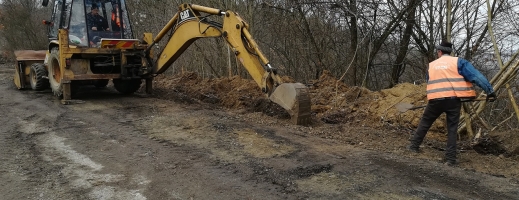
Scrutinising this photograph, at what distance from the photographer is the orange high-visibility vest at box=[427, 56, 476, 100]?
515 centimetres

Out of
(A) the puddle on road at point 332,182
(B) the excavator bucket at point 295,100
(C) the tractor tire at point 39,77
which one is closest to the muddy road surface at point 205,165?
(A) the puddle on road at point 332,182

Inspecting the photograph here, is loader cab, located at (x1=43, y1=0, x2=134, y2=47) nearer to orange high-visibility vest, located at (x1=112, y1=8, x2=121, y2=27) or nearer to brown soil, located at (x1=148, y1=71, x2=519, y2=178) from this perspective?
orange high-visibility vest, located at (x1=112, y1=8, x2=121, y2=27)

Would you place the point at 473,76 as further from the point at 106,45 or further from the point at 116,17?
the point at 116,17

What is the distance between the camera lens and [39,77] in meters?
10.6

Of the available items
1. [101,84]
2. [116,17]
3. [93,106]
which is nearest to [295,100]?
[93,106]

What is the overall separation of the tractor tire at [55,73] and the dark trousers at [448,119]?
7.50 metres

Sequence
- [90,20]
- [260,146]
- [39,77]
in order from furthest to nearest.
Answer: [39,77]
[90,20]
[260,146]

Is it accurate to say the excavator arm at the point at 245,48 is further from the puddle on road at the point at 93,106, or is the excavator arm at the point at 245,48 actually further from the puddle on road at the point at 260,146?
the puddle on road at the point at 93,106

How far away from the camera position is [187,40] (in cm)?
850

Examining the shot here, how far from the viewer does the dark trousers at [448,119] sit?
5.12m

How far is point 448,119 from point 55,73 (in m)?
8.48

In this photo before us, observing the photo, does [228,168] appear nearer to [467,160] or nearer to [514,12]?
[467,160]

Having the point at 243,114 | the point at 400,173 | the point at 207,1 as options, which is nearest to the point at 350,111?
the point at 243,114

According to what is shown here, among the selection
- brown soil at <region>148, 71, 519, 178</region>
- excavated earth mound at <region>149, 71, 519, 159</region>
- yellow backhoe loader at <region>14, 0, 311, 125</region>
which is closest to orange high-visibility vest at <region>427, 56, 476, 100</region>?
brown soil at <region>148, 71, 519, 178</region>
